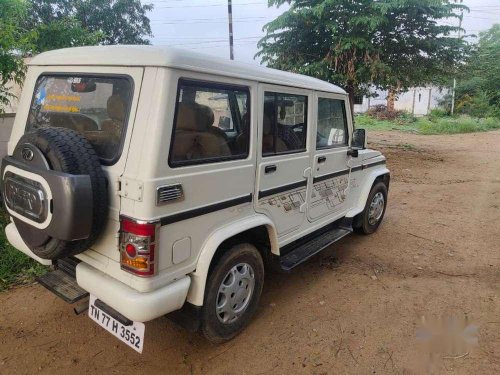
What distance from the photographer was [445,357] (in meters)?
2.58

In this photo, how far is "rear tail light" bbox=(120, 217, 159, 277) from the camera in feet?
6.51

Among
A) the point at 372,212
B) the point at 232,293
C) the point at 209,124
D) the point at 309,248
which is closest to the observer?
A: the point at 209,124

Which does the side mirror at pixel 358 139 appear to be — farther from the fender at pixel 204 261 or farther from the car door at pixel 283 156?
the fender at pixel 204 261

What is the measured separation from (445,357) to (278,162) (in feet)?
6.06

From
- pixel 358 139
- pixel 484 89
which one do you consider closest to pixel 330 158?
pixel 358 139

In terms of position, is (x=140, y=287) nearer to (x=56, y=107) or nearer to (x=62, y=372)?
(x=62, y=372)

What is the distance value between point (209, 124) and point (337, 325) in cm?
189

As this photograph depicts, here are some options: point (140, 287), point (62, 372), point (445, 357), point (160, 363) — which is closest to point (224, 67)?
point (140, 287)

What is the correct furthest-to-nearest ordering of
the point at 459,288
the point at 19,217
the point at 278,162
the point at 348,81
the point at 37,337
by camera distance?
the point at 348,81, the point at 459,288, the point at 278,162, the point at 37,337, the point at 19,217

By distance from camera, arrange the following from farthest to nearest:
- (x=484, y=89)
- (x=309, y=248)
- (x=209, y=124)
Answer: (x=484, y=89) < (x=309, y=248) < (x=209, y=124)

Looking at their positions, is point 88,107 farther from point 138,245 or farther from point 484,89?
point 484,89

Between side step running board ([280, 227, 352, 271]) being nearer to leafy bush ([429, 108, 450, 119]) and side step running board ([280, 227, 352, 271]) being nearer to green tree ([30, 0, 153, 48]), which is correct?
green tree ([30, 0, 153, 48])

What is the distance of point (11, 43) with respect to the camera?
376 cm

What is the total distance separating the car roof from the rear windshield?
0.33 feet
